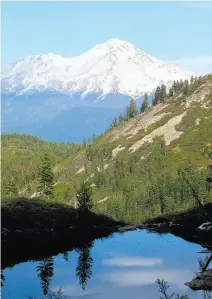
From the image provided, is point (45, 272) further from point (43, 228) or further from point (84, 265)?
point (43, 228)

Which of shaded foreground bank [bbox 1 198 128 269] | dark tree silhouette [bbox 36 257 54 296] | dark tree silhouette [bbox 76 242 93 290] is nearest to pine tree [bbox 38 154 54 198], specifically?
shaded foreground bank [bbox 1 198 128 269]

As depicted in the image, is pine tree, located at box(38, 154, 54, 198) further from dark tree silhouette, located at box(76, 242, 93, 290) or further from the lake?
dark tree silhouette, located at box(76, 242, 93, 290)

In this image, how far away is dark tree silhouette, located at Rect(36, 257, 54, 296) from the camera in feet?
213

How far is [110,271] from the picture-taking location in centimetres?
7494

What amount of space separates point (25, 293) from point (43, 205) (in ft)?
171

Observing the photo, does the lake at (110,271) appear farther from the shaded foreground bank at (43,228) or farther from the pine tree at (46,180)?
the pine tree at (46,180)

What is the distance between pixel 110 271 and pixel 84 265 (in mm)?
4724

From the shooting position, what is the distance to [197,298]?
58875 millimetres

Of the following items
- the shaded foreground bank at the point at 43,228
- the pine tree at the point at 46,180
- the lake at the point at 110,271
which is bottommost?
the lake at the point at 110,271

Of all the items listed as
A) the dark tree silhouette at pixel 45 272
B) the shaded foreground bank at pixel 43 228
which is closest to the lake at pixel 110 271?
the dark tree silhouette at pixel 45 272

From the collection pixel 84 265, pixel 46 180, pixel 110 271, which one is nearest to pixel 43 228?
pixel 84 265

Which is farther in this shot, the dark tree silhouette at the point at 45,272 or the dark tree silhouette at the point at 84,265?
the dark tree silhouette at the point at 84,265

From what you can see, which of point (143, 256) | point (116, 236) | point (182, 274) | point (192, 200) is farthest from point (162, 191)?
point (182, 274)

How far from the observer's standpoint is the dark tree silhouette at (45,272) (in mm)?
64875
